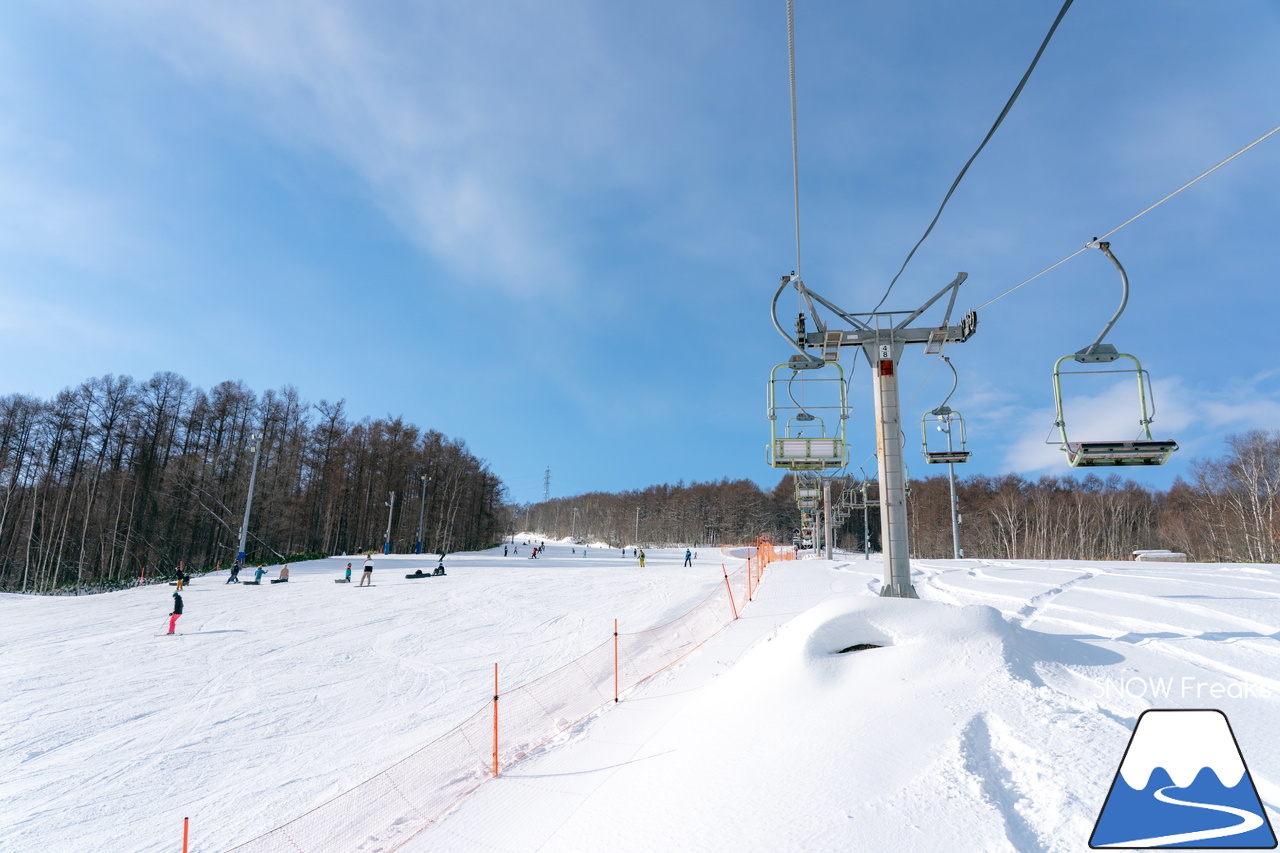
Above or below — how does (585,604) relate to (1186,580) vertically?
below

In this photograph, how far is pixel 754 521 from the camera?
108 m

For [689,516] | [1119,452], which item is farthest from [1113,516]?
[1119,452]

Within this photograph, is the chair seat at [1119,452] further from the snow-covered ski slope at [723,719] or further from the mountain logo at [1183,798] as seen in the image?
the mountain logo at [1183,798]

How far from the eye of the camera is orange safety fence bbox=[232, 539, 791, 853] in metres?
6.89

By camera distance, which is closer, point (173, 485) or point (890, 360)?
point (890, 360)

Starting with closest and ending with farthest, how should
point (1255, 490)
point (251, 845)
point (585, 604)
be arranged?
point (251, 845)
point (585, 604)
point (1255, 490)

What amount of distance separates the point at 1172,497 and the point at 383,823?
334ft

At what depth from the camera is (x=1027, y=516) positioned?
77.0 m

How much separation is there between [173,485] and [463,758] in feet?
178

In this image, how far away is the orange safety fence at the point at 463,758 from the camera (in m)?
6.89

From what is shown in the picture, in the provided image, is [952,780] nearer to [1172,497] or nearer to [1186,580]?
[1186,580]

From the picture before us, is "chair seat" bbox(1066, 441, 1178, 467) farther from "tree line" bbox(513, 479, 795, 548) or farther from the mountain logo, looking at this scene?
"tree line" bbox(513, 479, 795, 548)

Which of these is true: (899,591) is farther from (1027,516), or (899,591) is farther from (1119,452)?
(1027,516)

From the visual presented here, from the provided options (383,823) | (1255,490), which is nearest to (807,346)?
(383,823)
